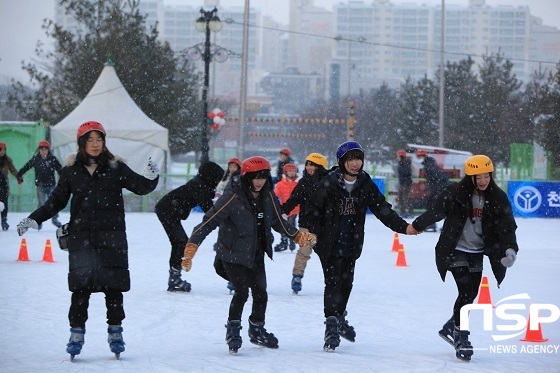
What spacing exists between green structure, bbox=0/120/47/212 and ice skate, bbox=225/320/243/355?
792 inches

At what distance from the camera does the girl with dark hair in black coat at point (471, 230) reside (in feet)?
24.6

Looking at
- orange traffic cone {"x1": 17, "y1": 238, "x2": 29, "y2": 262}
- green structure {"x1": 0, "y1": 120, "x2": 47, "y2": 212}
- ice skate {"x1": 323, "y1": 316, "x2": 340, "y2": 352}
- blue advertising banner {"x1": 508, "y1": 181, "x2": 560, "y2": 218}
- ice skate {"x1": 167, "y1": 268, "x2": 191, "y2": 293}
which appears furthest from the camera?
blue advertising banner {"x1": 508, "y1": 181, "x2": 560, "y2": 218}

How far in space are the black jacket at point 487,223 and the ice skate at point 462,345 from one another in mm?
482

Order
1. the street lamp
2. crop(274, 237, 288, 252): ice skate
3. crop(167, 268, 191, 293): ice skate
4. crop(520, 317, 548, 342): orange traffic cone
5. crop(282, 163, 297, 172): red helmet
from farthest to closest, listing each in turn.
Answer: the street lamp, crop(274, 237, 288, 252): ice skate, crop(282, 163, 297, 172): red helmet, crop(167, 268, 191, 293): ice skate, crop(520, 317, 548, 342): orange traffic cone

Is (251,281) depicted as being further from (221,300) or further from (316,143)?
(316,143)

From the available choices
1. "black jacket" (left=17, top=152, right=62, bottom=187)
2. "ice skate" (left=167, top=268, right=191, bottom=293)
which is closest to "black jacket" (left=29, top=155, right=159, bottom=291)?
"ice skate" (left=167, top=268, right=191, bottom=293)

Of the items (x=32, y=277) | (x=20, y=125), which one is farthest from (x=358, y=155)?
(x=20, y=125)

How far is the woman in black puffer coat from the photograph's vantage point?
7.01m

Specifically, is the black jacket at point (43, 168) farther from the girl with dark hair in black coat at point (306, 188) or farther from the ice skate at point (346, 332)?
the ice skate at point (346, 332)

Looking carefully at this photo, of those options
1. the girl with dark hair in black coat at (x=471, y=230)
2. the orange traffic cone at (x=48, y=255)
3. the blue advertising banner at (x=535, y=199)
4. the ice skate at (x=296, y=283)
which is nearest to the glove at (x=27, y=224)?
the girl with dark hair in black coat at (x=471, y=230)

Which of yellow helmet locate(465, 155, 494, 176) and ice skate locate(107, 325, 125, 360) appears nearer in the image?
ice skate locate(107, 325, 125, 360)

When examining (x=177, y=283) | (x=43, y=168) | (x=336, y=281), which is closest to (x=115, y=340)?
(x=336, y=281)

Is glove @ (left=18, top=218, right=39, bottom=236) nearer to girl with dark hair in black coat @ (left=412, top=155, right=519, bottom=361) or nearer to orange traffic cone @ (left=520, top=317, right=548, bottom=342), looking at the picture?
girl with dark hair in black coat @ (left=412, top=155, right=519, bottom=361)

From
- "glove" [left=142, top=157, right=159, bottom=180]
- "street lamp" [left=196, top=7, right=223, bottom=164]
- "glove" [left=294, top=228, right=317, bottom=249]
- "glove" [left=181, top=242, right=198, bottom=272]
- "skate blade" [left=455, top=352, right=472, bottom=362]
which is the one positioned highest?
"street lamp" [left=196, top=7, right=223, bottom=164]
